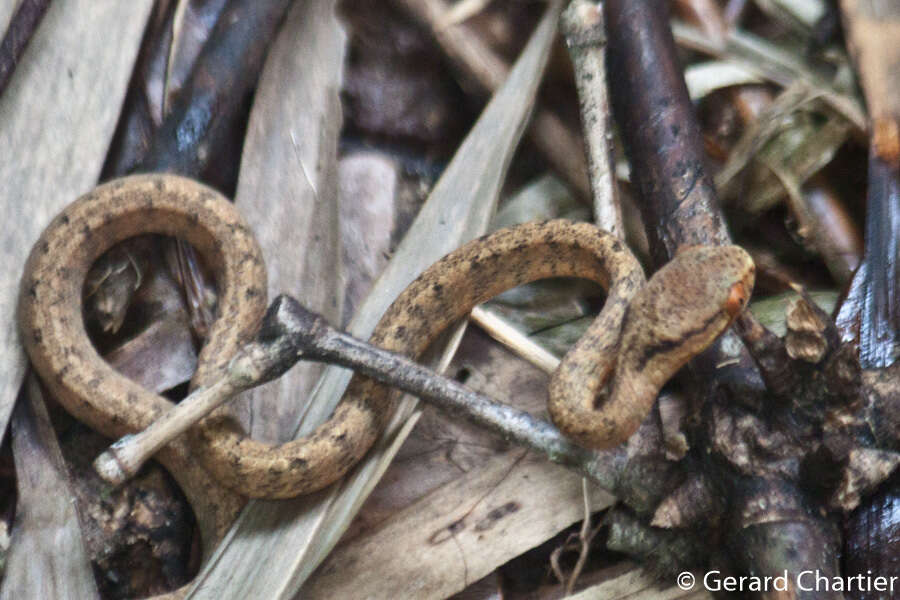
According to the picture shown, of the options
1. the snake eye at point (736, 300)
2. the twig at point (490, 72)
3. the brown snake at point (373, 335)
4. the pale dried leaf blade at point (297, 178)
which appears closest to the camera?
the snake eye at point (736, 300)

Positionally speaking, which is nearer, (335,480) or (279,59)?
(335,480)

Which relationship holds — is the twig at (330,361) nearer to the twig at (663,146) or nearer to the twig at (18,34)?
the twig at (663,146)

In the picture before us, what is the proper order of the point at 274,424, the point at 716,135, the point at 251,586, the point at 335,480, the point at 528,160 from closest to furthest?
the point at 251,586 → the point at 335,480 → the point at 274,424 → the point at 716,135 → the point at 528,160

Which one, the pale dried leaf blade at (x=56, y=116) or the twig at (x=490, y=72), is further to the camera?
the twig at (x=490, y=72)

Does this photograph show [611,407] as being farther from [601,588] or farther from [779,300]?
[779,300]

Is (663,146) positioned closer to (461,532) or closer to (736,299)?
(736,299)

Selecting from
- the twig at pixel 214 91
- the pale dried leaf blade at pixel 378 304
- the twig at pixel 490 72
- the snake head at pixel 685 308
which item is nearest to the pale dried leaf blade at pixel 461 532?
the pale dried leaf blade at pixel 378 304

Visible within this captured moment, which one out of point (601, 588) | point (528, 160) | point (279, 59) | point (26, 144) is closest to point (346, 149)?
point (279, 59)

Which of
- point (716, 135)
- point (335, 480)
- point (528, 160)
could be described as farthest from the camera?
point (528, 160)
